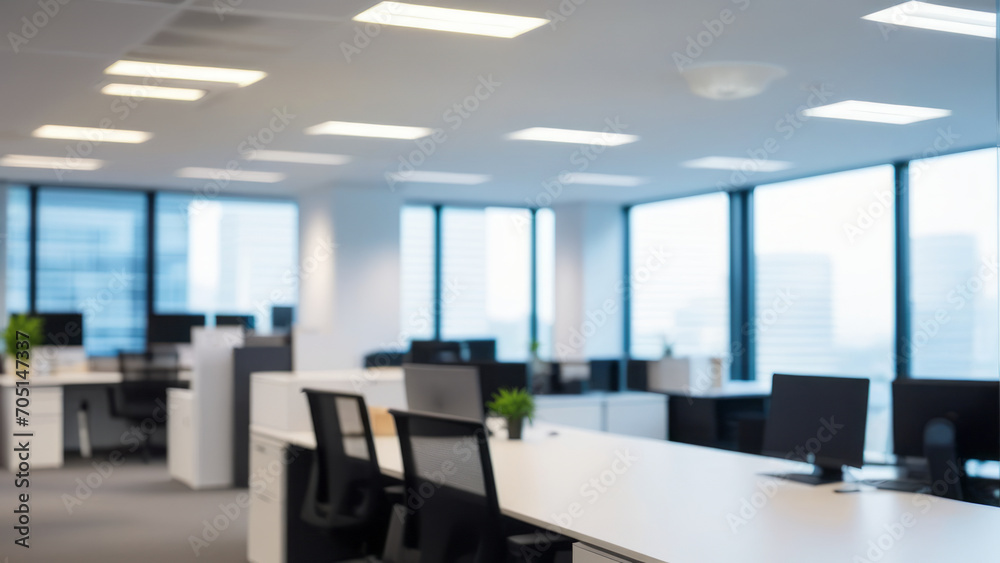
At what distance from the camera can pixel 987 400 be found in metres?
4.27

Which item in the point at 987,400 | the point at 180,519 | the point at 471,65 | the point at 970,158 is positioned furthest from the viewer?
the point at 970,158

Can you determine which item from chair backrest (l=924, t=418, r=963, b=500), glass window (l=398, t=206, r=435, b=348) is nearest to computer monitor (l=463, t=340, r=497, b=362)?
glass window (l=398, t=206, r=435, b=348)

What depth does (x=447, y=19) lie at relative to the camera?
477 cm

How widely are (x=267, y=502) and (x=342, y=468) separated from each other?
1.12m

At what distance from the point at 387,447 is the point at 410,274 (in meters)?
8.21

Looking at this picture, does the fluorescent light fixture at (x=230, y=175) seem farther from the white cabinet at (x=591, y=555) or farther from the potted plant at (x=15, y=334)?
the white cabinet at (x=591, y=555)

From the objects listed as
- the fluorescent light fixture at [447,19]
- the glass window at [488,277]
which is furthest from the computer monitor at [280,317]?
the fluorescent light fixture at [447,19]

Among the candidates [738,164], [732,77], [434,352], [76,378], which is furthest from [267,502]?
[738,164]

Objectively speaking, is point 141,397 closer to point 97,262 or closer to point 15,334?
point 15,334

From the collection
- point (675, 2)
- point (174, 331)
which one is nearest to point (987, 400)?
point (675, 2)

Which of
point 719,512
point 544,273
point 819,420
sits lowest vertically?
point 719,512

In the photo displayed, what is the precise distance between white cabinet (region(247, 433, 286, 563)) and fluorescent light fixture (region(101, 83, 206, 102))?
2.39 metres

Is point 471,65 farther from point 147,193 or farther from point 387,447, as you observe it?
point 147,193

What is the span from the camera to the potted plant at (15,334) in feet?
31.8
